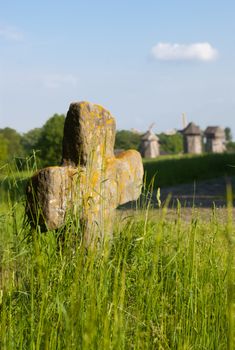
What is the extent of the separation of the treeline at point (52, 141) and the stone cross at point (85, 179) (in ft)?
1.13

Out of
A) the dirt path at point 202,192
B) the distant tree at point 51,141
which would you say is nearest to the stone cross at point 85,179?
the dirt path at point 202,192

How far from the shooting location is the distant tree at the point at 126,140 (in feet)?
241

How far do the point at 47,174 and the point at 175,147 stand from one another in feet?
263

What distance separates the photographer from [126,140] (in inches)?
2953

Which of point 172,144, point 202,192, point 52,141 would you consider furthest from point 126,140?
point 202,192

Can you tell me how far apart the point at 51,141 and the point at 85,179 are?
103 ft

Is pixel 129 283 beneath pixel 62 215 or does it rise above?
beneath

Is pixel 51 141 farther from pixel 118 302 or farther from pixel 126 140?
pixel 126 140

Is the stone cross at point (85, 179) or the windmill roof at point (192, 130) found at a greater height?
the windmill roof at point (192, 130)

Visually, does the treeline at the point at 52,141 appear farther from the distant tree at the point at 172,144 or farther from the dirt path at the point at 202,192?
the dirt path at the point at 202,192

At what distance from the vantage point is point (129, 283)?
3877 millimetres

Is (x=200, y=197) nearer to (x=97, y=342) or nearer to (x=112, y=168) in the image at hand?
(x=112, y=168)

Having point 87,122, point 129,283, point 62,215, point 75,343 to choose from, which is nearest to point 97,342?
point 75,343

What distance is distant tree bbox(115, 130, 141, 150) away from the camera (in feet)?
241
